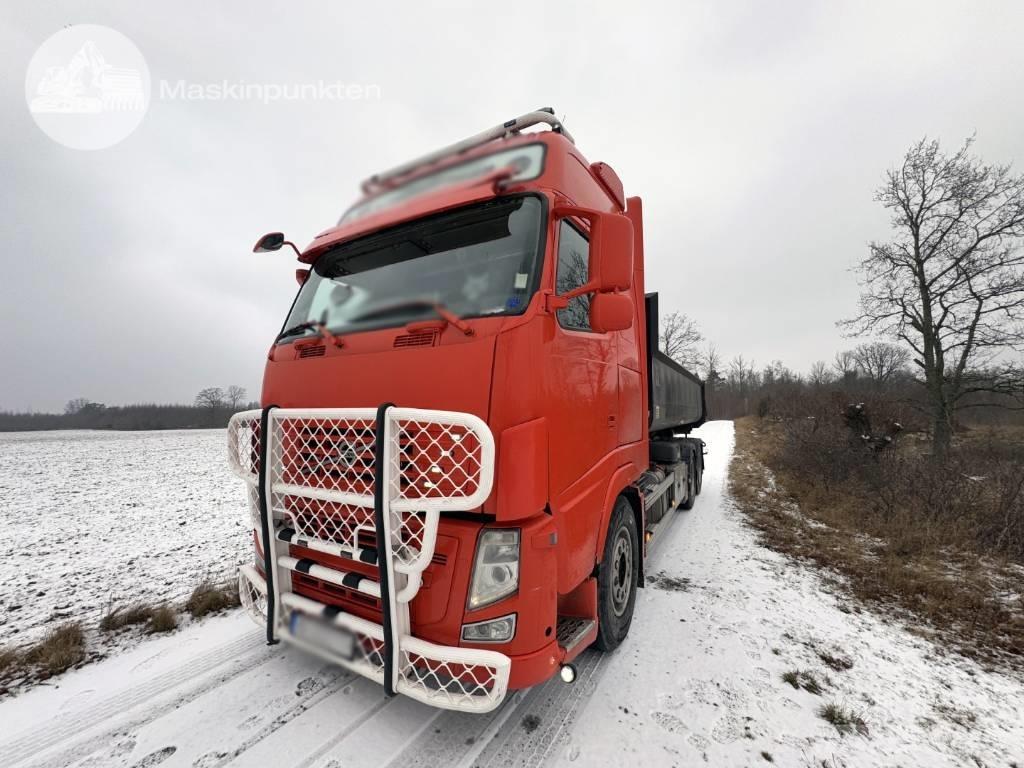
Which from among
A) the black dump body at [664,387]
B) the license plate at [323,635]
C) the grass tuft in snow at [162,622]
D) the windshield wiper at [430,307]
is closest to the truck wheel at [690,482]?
the black dump body at [664,387]

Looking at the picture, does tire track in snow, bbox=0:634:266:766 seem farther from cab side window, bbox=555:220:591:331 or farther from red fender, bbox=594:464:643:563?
cab side window, bbox=555:220:591:331

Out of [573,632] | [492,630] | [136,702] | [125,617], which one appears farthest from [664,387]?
[125,617]

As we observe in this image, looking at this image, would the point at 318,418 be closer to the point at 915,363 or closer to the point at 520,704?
the point at 520,704

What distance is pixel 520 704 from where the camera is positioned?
239cm

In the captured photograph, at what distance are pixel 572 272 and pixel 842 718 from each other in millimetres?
3053

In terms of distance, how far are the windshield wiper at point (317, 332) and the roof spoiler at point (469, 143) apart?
3.31 feet

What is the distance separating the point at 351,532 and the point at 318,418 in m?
0.61

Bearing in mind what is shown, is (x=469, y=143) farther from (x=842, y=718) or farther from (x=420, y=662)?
(x=842, y=718)

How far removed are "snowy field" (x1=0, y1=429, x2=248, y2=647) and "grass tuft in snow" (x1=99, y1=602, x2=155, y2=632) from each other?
194mm

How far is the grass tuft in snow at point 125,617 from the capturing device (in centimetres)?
314

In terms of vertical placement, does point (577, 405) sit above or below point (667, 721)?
above

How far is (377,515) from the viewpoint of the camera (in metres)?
1.83

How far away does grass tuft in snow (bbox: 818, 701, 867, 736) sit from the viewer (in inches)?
90.7

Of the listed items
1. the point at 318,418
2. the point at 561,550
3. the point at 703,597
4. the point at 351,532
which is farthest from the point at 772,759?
the point at 318,418
